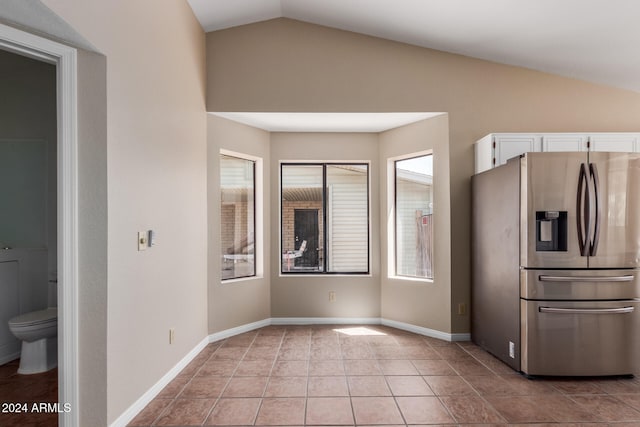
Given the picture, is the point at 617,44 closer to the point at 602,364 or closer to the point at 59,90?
the point at 602,364

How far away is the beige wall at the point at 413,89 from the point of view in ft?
13.0

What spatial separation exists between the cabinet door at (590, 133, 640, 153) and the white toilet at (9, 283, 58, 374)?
524cm

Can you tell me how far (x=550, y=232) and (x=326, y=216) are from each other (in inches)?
101

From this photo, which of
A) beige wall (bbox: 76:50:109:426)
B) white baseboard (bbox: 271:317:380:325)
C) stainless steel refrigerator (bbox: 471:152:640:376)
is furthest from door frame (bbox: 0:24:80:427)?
stainless steel refrigerator (bbox: 471:152:640:376)

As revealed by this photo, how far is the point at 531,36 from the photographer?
336cm

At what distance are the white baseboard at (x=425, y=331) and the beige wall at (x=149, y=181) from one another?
7.39 feet

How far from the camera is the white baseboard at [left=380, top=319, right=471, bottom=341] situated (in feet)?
13.0

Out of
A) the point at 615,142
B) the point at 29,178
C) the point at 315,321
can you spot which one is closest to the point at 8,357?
the point at 29,178

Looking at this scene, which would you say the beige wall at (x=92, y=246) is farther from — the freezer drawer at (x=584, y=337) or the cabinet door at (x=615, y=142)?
the cabinet door at (x=615, y=142)

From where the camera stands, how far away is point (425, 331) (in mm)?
4191

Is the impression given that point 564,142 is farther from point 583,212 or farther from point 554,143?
point 583,212

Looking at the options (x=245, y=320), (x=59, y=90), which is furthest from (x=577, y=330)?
(x=59, y=90)

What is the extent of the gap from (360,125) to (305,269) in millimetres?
1957

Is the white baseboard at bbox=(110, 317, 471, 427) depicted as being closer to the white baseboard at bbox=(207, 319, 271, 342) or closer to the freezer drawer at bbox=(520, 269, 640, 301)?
the white baseboard at bbox=(207, 319, 271, 342)
